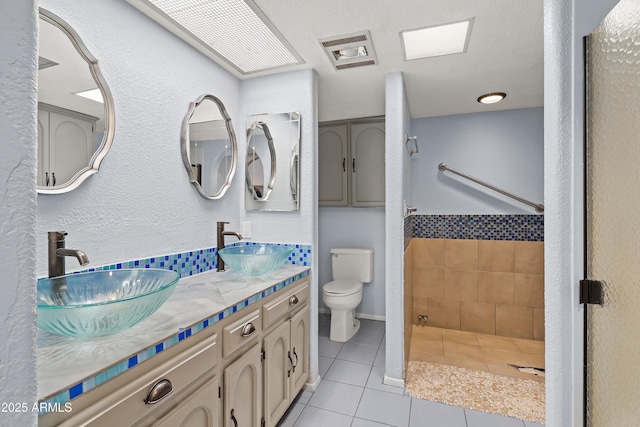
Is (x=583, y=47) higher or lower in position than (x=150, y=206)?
higher

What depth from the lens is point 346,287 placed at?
→ 281cm

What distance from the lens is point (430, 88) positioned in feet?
7.95

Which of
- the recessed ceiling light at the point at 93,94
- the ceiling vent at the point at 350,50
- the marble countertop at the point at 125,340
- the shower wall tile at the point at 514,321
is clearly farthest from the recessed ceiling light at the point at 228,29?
the shower wall tile at the point at 514,321

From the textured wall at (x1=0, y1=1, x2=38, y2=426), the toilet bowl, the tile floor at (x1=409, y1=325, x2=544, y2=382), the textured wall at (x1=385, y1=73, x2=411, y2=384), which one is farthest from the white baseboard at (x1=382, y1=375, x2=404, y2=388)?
the textured wall at (x1=0, y1=1, x2=38, y2=426)

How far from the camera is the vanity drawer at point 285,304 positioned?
4.79ft

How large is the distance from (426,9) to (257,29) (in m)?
0.89

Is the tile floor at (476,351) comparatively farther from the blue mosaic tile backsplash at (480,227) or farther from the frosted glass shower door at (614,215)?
the frosted glass shower door at (614,215)

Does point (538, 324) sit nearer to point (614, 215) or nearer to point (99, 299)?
point (614, 215)

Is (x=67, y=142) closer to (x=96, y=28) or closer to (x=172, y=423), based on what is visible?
(x=96, y=28)

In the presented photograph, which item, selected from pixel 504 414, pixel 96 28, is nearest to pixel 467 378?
pixel 504 414

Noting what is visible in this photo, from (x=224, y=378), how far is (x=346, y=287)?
1773 mm

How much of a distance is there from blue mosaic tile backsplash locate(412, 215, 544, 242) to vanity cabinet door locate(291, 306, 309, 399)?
141 cm

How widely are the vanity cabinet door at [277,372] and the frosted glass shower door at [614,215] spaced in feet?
4.10

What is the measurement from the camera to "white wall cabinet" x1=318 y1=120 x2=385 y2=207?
3178 millimetres
